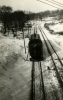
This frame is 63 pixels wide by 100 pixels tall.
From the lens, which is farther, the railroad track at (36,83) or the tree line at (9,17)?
the tree line at (9,17)

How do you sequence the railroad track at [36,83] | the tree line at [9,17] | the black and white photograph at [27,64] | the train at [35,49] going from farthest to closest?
1. the train at [35,49]
2. the tree line at [9,17]
3. the black and white photograph at [27,64]
4. the railroad track at [36,83]

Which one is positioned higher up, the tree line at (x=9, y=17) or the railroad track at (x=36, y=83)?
the tree line at (x=9, y=17)

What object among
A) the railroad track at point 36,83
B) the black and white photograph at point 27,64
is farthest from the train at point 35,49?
the railroad track at point 36,83

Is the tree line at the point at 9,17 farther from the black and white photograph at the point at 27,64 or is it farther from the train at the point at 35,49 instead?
the train at the point at 35,49

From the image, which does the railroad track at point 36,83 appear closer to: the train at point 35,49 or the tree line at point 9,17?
the train at point 35,49

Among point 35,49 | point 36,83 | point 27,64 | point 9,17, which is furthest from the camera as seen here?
point 35,49

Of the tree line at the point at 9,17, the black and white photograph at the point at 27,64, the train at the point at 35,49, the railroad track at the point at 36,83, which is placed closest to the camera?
the railroad track at the point at 36,83

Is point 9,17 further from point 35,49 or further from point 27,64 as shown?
point 27,64

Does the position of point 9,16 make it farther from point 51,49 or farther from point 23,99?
point 51,49

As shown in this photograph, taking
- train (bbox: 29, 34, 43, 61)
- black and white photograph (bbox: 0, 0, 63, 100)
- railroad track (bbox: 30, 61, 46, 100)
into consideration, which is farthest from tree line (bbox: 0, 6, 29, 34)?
railroad track (bbox: 30, 61, 46, 100)

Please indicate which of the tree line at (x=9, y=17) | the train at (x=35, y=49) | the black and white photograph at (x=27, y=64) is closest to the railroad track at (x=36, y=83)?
the black and white photograph at (x=27, y=64)

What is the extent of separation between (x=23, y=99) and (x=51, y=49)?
28.7 ft

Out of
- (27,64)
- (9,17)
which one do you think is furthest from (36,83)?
(9,17)

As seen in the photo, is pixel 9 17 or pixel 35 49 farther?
pixel 35 49
